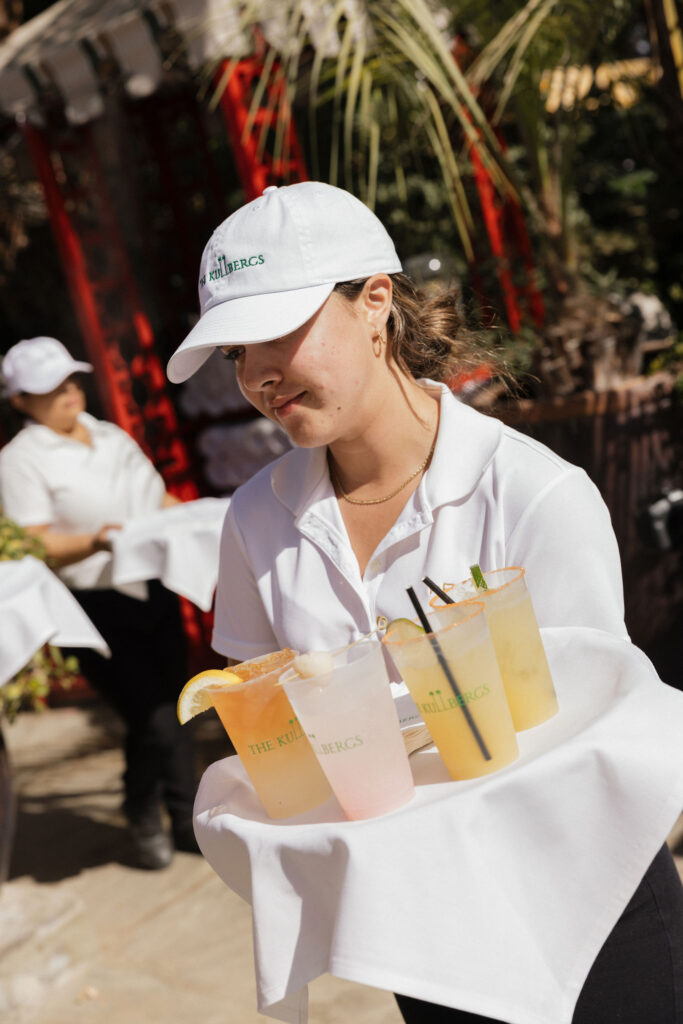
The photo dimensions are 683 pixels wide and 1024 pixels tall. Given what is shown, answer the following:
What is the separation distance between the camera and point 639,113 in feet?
22.8

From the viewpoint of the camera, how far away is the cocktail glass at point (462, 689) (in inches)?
45.5

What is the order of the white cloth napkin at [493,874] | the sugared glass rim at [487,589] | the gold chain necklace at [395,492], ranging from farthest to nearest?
the gold chain necklace at [395,492] < the sugared glass rim at [487,589] < the white cloth napkin at [493,874]

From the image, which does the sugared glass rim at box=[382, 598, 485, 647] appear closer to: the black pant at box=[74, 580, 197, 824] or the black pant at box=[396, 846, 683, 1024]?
the black pant at box=[396, 846, 683, 1024]

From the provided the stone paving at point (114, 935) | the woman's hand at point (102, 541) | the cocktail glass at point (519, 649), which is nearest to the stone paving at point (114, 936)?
the stone paving at point (114, 935)

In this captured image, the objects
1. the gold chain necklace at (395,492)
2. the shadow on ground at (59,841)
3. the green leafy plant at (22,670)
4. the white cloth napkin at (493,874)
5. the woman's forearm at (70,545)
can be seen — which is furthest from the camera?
the shadow on ground at (59,841)

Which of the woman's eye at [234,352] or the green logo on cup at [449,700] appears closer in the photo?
the green logo on cup at [449,700]

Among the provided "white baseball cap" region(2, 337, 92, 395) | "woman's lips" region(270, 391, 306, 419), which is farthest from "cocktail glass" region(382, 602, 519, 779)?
"white baseball cap" region(2, 337, 92, 395)

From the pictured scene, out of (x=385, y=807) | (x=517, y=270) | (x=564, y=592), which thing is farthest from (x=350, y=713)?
(x=517, y=270)

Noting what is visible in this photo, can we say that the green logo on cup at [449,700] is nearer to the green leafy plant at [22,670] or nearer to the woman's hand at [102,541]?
the green leafy plant at [22,670]

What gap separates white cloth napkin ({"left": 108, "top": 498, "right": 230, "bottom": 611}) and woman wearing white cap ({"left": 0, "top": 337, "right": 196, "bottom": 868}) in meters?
0.14

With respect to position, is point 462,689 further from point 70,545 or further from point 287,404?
point 70,545

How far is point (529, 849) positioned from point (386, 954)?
19cm

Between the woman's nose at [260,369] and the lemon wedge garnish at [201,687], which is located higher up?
the woman's nose at [260,369]

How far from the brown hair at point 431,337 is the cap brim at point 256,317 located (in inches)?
9.5
